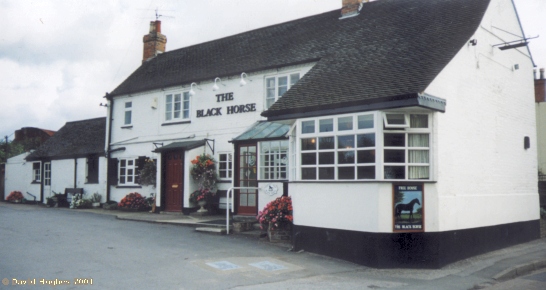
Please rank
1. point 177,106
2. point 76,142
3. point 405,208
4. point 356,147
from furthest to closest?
point 76,142 < point 177,106 < point 356,147 < point 405,208

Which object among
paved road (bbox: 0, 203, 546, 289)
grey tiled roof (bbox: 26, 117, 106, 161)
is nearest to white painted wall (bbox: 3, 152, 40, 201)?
grey tiled roof (bbox: 26, 117, 106, 161)

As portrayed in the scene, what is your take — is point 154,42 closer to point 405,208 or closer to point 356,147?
point 356,147

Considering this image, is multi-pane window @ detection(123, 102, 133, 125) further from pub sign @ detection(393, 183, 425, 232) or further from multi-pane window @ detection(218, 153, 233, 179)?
pub sign @ detection(393, 183, 425, 232)

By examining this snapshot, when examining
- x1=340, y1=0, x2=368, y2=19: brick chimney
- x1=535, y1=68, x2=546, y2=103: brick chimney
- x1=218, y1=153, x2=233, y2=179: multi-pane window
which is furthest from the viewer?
x1=535, y1=68, x2=546, y2=103: brick chimney

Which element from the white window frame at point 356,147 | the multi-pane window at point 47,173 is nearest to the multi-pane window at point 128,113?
the multi-pane window at point 47,173

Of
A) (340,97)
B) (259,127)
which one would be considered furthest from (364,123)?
(259,127)

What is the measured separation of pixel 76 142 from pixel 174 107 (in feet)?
29.6

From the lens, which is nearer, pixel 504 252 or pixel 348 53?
pixel 504 252

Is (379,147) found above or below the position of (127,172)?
above

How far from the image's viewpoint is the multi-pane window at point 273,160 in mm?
15195

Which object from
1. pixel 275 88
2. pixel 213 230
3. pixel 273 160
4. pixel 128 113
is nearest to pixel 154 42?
pixel 128 113

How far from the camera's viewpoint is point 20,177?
1124 inches

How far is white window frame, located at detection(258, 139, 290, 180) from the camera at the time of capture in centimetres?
1516

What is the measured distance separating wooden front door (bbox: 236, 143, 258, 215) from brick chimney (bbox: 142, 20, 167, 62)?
10923mm
